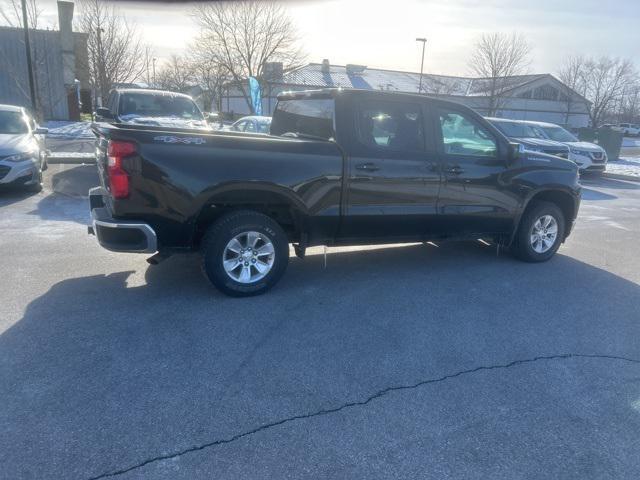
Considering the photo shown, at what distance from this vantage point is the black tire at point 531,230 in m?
6.49

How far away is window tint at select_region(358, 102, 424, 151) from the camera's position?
17.5 ft

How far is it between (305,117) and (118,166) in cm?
224

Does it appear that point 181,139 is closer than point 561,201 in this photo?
Yes

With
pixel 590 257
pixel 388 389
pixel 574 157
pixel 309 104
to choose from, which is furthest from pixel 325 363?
pixel 574 157

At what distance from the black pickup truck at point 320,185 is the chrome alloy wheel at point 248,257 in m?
0.01

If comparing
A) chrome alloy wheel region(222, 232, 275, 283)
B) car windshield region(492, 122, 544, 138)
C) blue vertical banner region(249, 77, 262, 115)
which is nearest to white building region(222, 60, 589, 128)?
blue vertical banner region(249, 77, 262, 115)

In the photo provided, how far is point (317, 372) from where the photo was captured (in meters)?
3.61

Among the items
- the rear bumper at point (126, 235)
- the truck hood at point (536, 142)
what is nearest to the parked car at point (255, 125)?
the truck hood at point (536, 142)

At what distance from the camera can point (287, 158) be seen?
483cm

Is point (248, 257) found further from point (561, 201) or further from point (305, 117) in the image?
point (561, 201)

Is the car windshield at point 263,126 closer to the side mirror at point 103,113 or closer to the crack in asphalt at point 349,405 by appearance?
the side mirror at point 103,113

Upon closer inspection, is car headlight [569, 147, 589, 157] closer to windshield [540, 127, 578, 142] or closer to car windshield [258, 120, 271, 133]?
windshield [540, 127, 578, 142]

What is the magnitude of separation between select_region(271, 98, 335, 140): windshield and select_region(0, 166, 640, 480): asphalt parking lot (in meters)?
1.59

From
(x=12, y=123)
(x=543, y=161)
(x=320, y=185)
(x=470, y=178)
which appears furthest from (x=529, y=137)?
(x=12, y=123)
